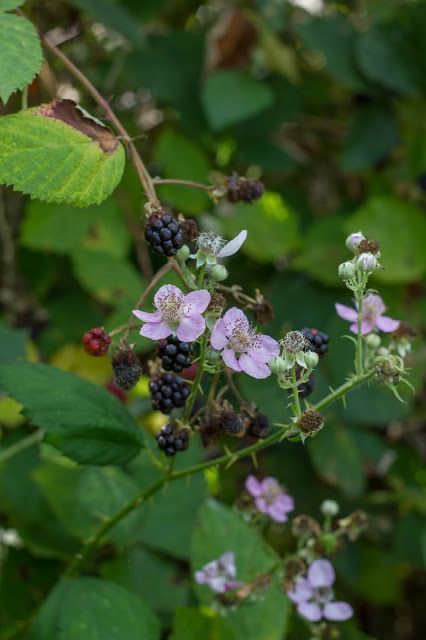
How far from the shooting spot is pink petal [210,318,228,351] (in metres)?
0.89

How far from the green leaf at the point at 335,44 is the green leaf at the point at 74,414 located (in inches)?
50.0

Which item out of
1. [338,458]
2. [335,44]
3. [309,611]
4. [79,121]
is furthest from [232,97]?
[309,611]

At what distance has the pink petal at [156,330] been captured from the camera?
0.91m

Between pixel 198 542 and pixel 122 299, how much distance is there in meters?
0.60

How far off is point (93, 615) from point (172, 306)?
53 cm

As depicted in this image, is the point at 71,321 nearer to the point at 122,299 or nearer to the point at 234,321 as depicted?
the point at 122,299

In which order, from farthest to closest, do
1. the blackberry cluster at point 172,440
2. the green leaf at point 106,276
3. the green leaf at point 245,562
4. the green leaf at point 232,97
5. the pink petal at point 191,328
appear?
1. the green leaf at point 232,97
2. the green leaf at point 106,276
3. the green leaf at point 245,562
4. the blackberry cluster at point 172,440
5. the pink petal at point 191,328

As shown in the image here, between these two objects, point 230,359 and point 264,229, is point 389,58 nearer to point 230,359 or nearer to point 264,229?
point 264,229

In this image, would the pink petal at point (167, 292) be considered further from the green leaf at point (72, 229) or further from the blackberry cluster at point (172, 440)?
the green leaf at point (72, 229)

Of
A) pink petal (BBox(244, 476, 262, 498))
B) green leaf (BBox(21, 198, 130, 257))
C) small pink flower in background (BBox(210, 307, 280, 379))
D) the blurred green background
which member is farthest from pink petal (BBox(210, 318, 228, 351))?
green leaf (BBox(21, 198, 130, 257))

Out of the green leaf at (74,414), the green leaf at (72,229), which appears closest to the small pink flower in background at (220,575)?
the green leaf at (74,414)

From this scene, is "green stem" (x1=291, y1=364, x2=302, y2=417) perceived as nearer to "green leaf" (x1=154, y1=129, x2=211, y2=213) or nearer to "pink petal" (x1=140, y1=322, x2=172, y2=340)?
"pink petal" (x1=140, y1=322, x2=172, y2=340)

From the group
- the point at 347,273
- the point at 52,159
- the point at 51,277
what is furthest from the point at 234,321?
the point at 51,277

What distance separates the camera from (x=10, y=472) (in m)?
1.66
